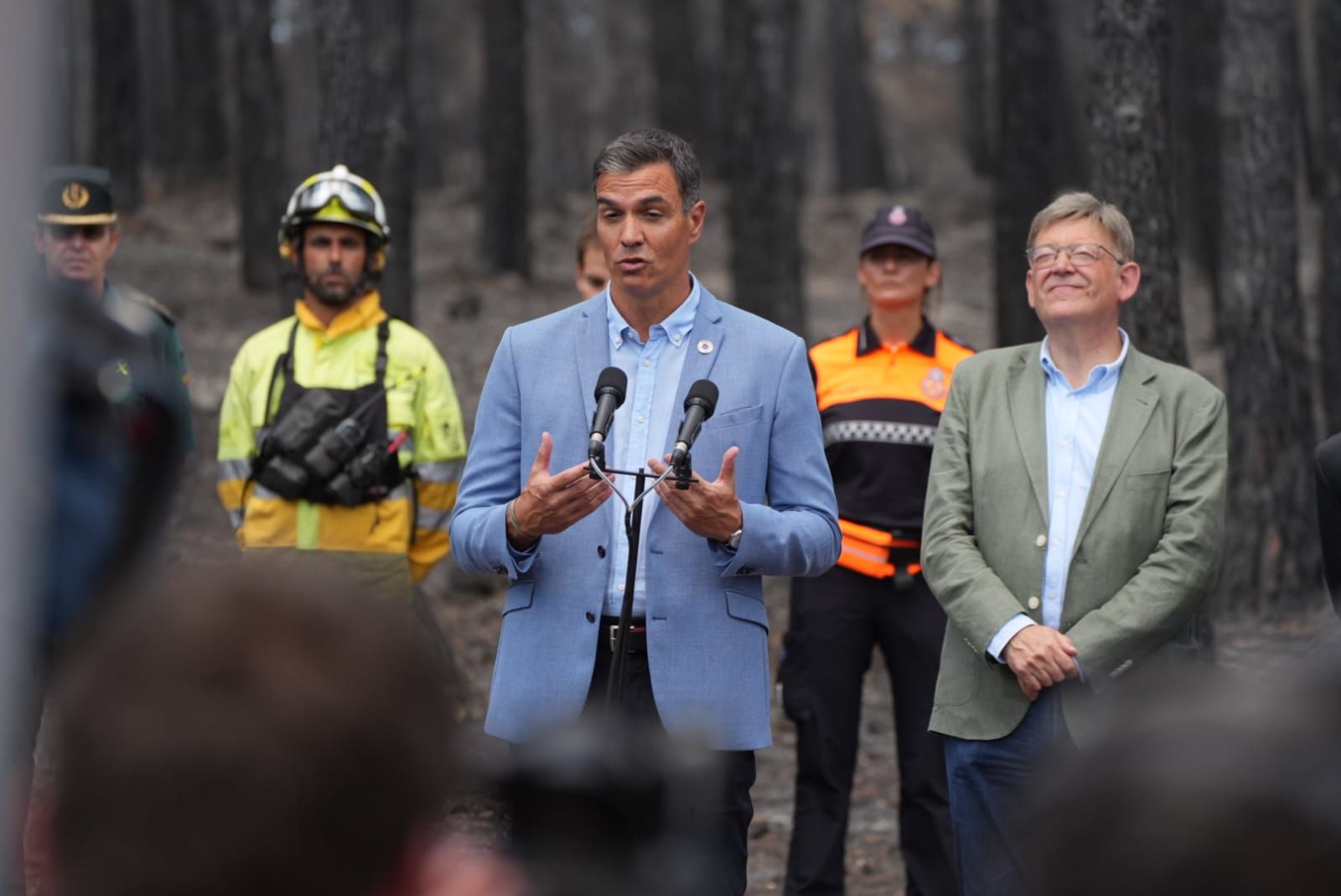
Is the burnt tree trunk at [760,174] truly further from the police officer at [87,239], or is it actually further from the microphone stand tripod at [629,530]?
the microphone stand tripod at [629,530]

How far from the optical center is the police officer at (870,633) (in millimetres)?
Result: 6414

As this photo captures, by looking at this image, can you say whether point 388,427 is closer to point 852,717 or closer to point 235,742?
point 852,717

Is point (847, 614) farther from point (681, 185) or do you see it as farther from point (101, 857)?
point (101, 857)

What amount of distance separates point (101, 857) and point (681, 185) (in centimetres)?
377

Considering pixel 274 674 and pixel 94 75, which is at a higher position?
pixel 94 75

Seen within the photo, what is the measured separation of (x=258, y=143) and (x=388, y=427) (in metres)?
15.7

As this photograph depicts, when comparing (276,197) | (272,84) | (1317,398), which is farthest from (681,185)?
(272,84)

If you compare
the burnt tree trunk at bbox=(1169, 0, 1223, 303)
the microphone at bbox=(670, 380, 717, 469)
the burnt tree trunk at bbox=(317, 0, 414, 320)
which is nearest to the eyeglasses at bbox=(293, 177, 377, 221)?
the microphone at bbox=(670, 380, 717, 469)

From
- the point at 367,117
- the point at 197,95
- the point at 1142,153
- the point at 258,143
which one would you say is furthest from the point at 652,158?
the point at 197,95

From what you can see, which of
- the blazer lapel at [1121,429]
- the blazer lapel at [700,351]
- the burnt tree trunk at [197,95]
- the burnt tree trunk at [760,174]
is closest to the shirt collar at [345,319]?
the blazer lapel at [700,351]

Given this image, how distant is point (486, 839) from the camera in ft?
6.53

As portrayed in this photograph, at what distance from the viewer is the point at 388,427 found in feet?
21.5

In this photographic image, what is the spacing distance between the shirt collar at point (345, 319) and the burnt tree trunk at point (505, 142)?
594 inches

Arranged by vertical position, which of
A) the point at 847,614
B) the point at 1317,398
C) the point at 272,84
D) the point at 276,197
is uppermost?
the point at 272,84
